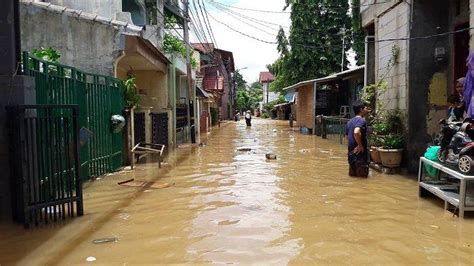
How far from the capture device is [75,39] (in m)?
12.8

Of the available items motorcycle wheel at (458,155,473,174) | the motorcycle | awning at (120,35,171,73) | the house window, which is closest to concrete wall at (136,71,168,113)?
awning at (120,35,171,73)

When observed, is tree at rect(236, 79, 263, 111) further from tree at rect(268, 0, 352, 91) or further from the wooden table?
the wooden table

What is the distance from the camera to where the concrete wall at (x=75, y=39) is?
496 inches

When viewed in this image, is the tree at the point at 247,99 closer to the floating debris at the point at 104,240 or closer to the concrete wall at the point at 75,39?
the concrete wall at the point at 75,39

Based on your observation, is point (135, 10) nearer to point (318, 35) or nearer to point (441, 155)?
point (441, 155)

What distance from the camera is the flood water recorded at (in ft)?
15.8

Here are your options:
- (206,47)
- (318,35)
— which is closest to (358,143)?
(206,47)

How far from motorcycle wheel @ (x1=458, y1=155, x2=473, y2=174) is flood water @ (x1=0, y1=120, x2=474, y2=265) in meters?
0.64

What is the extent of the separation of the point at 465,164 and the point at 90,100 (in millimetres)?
7196

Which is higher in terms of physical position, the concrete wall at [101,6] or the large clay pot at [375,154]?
the concrete wall at [101,6]

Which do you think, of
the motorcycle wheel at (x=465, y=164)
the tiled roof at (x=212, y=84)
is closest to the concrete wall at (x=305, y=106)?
the tiled roof at (x=212, y=84)

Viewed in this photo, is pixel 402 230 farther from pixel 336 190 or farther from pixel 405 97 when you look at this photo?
pixel 405 97

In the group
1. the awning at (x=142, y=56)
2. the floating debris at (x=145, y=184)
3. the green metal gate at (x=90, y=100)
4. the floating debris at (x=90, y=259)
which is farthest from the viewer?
the awning at (x=142, y=56)

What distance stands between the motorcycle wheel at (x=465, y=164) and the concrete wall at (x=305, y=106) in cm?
2105
